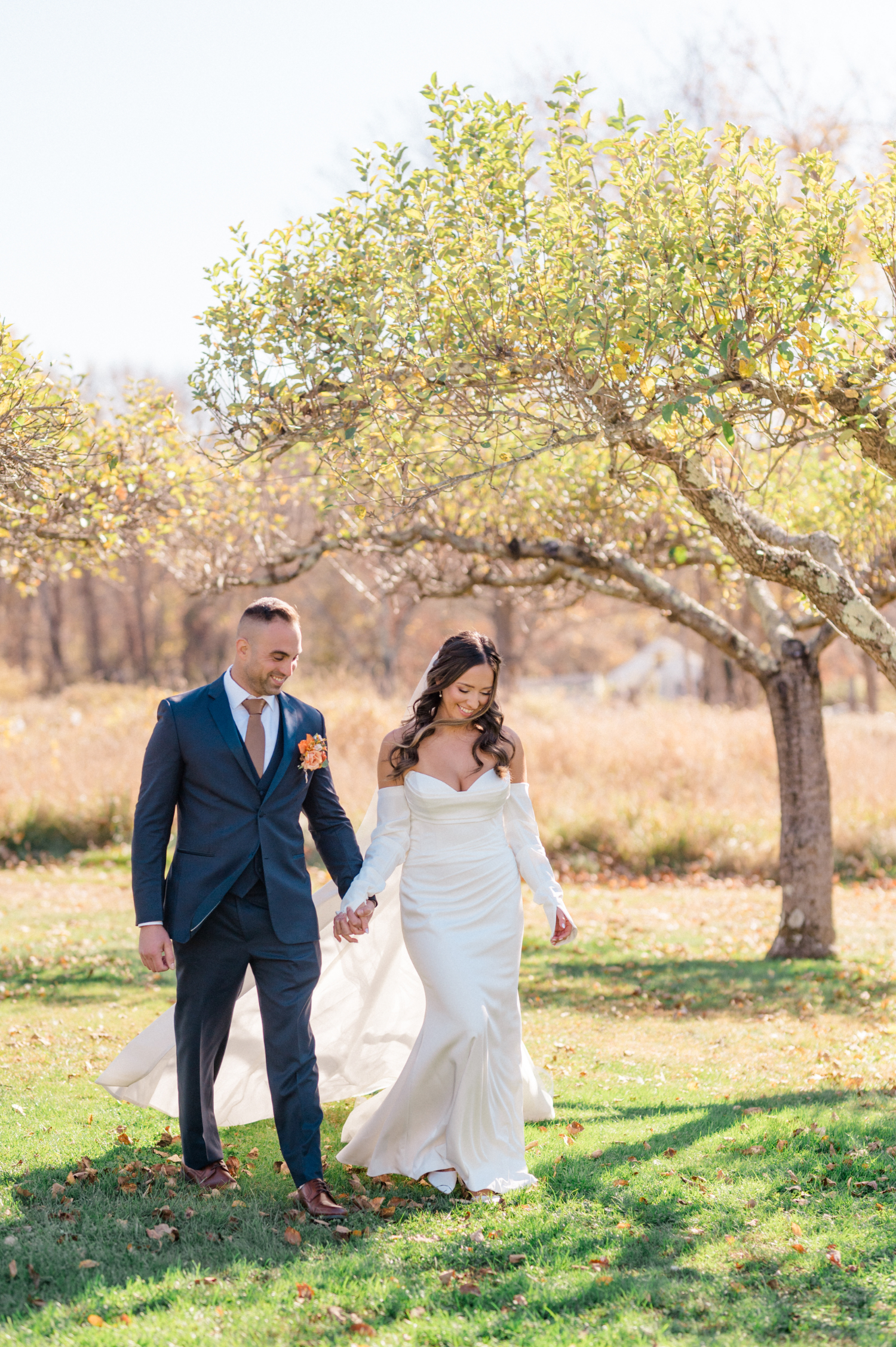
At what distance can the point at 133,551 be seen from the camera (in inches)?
360

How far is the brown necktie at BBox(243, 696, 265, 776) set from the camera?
4.41 m

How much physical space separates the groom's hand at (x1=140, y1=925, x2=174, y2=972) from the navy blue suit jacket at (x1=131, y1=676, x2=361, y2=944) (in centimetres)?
5

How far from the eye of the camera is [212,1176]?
457cm

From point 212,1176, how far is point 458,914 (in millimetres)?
1440

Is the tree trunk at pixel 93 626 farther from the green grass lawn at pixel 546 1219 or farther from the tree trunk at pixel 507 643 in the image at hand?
the green grass lawn at pixel 546 1219

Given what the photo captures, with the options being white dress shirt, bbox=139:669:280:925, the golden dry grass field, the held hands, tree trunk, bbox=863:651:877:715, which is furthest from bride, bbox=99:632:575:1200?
tree trunk, bbox=863:651:877:715

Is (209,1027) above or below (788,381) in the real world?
below

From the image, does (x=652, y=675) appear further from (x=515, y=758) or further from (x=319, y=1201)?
(x=319, y=1201)

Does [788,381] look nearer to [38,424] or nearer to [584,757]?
[38,424]

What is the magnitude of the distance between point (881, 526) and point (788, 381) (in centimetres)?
446

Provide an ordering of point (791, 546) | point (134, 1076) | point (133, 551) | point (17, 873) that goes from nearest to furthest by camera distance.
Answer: point (134, 1076)
point (791, 546)
point (133, 551)
point (17, 873)

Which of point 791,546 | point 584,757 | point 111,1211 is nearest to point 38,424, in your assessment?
point 111,1211

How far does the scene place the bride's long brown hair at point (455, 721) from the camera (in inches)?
191

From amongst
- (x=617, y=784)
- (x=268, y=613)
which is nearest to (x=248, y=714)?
(x=268, y=613)
